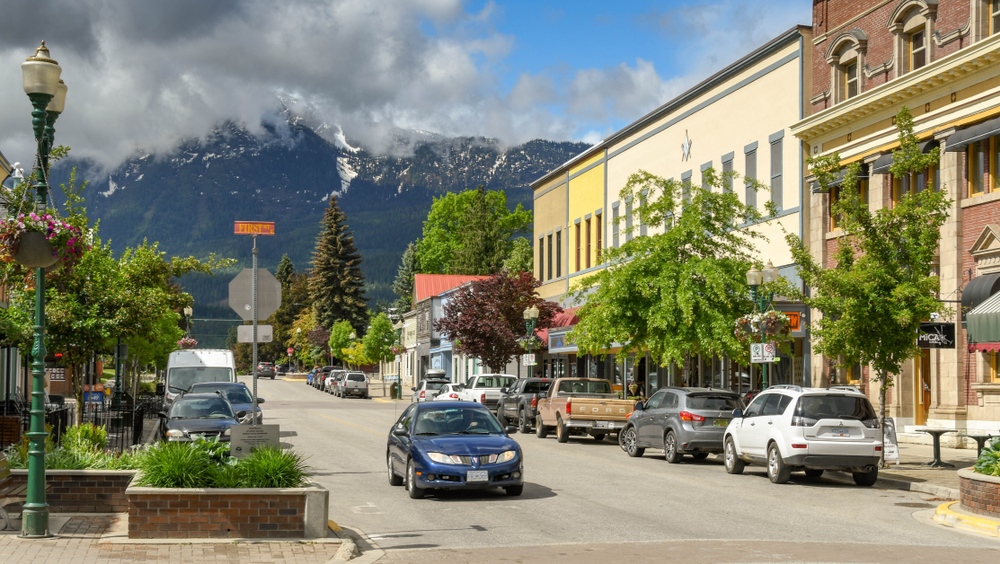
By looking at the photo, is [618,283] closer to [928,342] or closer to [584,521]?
[928,342]

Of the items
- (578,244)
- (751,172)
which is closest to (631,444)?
(751,172)

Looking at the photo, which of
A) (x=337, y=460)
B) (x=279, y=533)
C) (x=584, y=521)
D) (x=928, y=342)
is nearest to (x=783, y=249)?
(x=928, y=342)

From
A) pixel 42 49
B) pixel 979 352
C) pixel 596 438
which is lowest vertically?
pixel 596 438

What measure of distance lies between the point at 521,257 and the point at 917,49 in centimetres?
6076

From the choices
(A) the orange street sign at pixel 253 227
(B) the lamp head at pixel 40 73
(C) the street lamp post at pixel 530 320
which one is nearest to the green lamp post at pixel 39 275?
(B) the lamp head at pixel 40 73

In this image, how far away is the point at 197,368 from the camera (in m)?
36.5

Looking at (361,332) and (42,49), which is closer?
(42,49)

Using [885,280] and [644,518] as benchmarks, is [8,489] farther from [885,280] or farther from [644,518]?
[885,280]

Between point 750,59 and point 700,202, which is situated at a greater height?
point 750,59

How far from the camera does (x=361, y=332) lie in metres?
119

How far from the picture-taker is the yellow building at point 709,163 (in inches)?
1399

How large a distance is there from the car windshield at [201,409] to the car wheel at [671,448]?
905 cm

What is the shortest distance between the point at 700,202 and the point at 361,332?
88720 millimetres

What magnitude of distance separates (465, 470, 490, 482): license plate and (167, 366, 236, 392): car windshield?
20.5m
